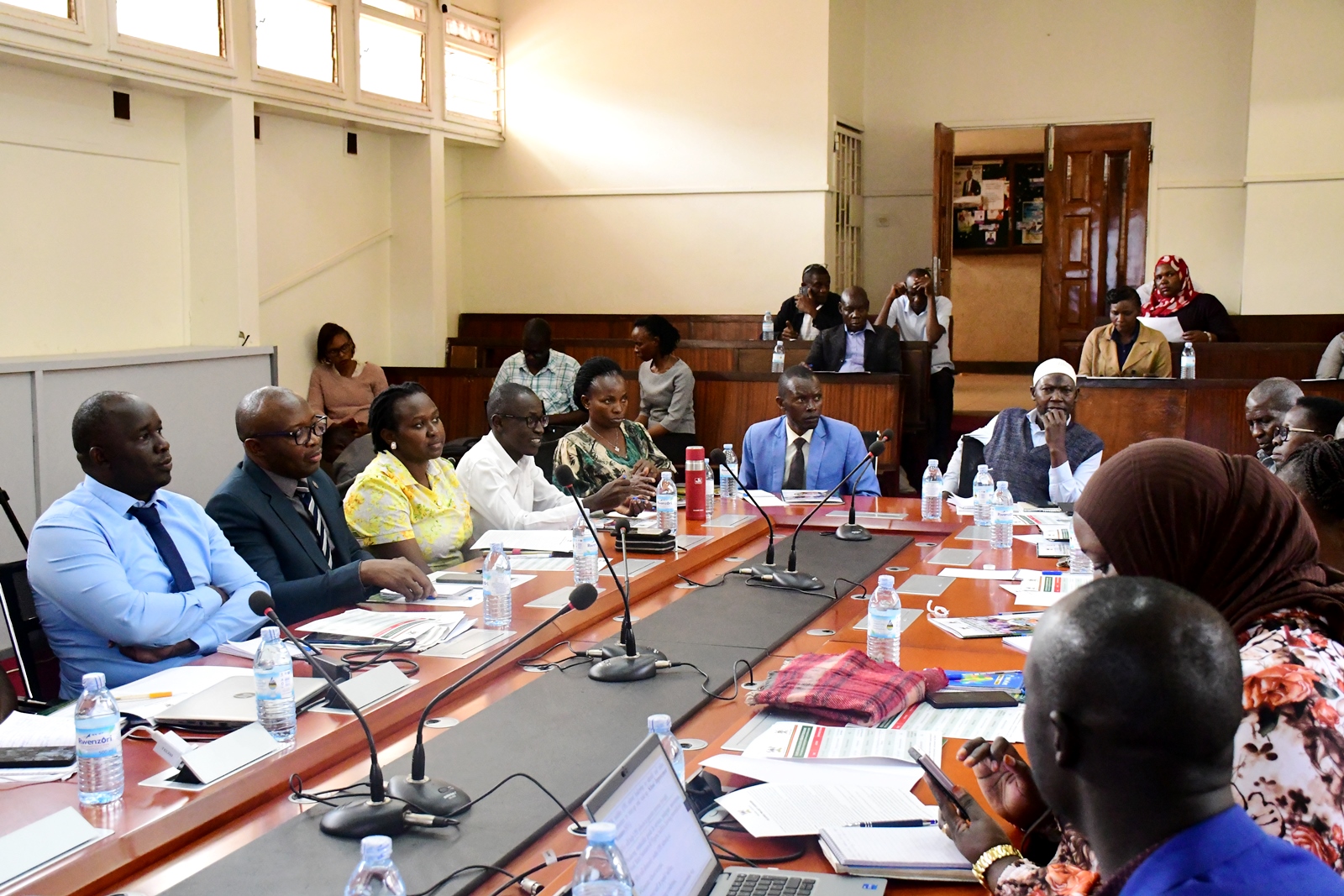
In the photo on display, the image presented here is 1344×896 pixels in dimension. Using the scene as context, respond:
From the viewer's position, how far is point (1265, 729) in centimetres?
146

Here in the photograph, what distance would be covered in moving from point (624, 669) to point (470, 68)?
7.83m

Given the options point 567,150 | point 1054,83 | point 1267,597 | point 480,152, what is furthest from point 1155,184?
point 1267,597

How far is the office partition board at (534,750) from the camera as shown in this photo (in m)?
1.68

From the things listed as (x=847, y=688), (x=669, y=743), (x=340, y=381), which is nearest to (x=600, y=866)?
(x=669, y=743)

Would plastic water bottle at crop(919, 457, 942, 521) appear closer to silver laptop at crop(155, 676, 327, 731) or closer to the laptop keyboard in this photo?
silver laptop at crop(155, 676, 327, 731)

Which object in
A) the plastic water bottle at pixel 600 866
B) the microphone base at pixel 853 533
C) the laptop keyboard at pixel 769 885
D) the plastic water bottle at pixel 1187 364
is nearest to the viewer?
the plastic water bottle at pixel 600 866

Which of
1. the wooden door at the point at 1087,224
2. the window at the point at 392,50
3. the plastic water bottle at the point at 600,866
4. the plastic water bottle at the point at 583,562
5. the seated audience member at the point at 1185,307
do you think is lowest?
the plastic water bottle at the point at 583,562

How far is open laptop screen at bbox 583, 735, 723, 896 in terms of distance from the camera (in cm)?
137

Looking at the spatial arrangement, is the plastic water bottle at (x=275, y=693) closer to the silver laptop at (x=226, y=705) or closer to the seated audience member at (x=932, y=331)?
the silver laptop at (x=226, y=705)

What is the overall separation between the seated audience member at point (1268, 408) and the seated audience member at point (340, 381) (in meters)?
4.90

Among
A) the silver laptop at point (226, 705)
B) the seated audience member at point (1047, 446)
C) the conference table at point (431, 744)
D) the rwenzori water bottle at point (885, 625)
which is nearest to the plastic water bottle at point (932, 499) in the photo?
the seated audience member at point (1047, 446)

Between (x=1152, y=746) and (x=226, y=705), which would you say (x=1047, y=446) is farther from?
(x=1152, y=746)

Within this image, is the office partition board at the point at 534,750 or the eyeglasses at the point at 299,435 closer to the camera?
the office partition board at the point at 534,750

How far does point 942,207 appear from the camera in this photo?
9703 millimetres
